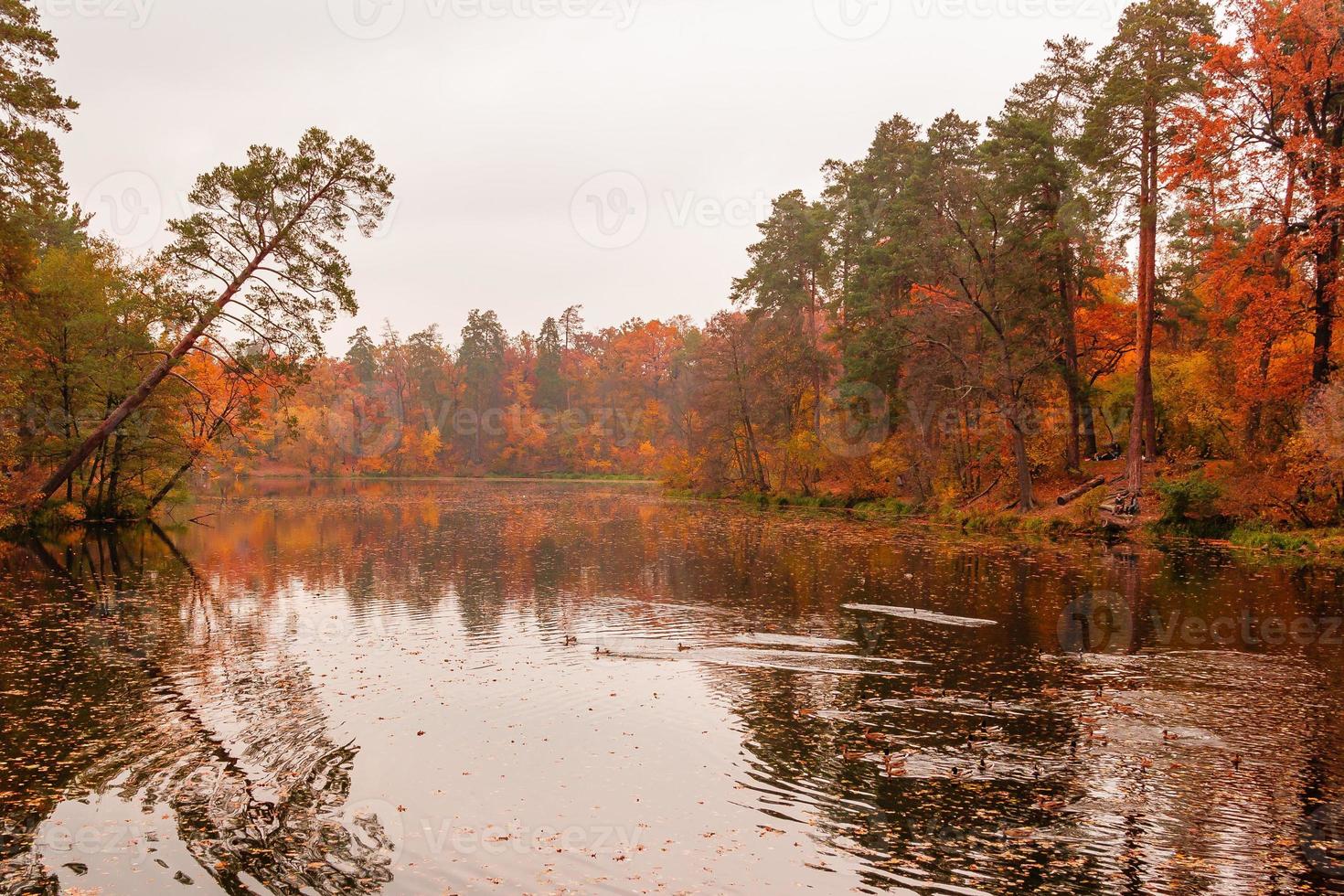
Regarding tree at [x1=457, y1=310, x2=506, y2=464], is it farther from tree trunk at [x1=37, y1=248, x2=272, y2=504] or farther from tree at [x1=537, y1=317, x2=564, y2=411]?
tree trunk at [x1=37, y1=248, x2=272, y2=504]

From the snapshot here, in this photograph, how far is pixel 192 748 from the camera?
9328 millimetres

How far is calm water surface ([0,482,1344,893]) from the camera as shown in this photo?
6.78 meters

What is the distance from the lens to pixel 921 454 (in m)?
39.4

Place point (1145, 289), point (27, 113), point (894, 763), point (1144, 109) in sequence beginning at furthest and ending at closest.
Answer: point (1145, 289)
point (1144, 109)
point (27, 113)
point (894, 763)

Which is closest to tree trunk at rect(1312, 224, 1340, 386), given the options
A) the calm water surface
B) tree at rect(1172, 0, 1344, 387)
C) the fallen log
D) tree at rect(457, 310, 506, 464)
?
tree at rect(1172, 0, 1344, 387)

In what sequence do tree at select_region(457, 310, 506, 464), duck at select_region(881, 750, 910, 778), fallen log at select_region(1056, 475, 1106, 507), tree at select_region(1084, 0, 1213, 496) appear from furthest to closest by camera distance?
tree at select_region(457, 310, 506, 464) → fallen log at select_region(1056, 475, 1106, 507) → tree at select_region(1084, 0, 1213, 496) → duck at select_region(881, 750, 910, 778)

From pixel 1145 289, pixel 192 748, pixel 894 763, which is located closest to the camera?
pixel 894 763

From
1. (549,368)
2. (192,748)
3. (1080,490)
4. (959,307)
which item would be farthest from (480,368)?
(192,748)

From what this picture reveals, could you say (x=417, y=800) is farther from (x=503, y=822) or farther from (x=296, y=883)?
(x=296, y=883)

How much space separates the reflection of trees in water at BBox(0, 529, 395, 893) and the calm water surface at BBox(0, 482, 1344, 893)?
5cm

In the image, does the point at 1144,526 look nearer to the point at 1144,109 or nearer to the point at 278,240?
the point at 1144,109

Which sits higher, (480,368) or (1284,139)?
(480,368)

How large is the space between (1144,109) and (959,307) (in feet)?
30.8

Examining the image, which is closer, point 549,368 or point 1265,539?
point 1265,539
